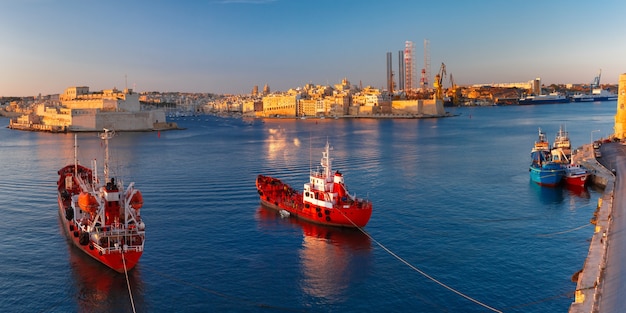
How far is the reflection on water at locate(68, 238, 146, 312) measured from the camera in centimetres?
1031

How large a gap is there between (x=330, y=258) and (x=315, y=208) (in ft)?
10.8

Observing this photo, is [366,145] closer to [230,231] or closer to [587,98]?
[230,231]

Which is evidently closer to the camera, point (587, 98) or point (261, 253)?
point (261, 253)

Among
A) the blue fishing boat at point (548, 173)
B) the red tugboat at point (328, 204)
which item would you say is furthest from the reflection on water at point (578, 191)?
the red tugboat at point (328, 204)

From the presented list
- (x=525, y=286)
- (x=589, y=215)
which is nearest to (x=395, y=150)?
(x=589, y=215)

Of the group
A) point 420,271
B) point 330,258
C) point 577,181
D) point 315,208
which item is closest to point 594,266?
point 420,271

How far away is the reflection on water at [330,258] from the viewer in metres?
11.1

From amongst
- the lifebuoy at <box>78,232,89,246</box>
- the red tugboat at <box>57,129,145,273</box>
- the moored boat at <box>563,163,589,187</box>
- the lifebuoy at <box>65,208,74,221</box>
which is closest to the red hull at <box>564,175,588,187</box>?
the moored boat at <box>563,163,589,187</box>

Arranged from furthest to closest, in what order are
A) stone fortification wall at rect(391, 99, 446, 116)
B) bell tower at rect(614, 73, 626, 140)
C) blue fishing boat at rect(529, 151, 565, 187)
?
stone fortification wall at rect(391, 99, 446, 116)
bell tower at rect(614, 73, 626, 140)
blue fishing boat at rect(529, 151, 565, 187)

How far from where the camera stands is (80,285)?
37.2 feet

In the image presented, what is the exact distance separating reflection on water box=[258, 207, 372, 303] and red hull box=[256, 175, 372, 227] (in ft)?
0.72

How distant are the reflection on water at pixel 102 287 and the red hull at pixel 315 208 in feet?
18.6

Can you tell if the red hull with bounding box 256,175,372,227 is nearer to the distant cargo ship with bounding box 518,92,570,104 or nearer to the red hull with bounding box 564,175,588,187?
the red hull with bounding box 564,175,588,187

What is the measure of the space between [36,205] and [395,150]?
2407cm
